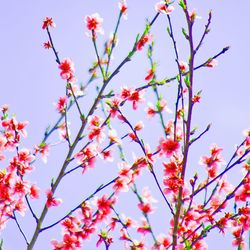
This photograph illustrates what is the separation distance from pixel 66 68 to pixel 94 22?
2.51 feet

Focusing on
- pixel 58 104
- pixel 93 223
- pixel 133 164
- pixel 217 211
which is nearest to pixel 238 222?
pixel 217 211

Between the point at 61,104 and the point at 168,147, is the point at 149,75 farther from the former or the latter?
the point at 168,147

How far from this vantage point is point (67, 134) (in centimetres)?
591

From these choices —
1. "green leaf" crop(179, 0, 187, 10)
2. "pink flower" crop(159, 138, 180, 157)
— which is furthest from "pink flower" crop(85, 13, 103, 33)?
"pink flower" crop(159, 138, 180, 157)

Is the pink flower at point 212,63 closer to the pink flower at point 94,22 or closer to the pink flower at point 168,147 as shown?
the pink flower at point 168,147

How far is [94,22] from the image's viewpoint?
611 cm

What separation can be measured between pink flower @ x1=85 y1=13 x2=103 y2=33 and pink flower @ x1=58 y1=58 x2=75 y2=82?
0.56m

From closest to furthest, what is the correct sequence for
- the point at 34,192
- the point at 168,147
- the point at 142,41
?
the point at 168,147, the point at 34,192, the point at 142,41

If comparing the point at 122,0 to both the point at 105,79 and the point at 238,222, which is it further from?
the point at 238,222

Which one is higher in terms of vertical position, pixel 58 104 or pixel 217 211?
pixel 58 104

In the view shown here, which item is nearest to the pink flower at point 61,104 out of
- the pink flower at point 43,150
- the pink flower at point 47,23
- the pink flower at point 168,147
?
the pink flower at point 43,150

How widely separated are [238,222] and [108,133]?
6.60 ft

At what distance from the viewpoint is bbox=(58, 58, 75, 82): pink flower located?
6.10m

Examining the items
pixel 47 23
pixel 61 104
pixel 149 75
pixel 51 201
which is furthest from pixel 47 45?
pixel 51 201
